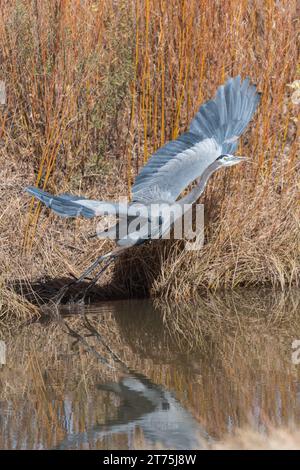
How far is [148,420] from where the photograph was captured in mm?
4309

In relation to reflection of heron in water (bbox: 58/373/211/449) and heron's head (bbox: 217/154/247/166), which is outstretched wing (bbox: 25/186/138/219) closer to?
heron's head (bbox: 217/154/247/166)

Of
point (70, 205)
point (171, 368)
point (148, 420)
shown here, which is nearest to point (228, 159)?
point (70, 205)

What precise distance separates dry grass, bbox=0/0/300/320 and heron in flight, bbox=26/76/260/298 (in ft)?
0.74

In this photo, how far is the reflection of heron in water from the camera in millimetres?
3998

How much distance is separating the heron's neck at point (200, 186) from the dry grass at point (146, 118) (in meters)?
0.40

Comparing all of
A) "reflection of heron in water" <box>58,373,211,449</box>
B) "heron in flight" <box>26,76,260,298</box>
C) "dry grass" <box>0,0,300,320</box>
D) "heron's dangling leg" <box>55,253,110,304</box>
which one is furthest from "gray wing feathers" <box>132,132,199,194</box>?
"reflection of heron in water" <box>58,373,211,449</box>

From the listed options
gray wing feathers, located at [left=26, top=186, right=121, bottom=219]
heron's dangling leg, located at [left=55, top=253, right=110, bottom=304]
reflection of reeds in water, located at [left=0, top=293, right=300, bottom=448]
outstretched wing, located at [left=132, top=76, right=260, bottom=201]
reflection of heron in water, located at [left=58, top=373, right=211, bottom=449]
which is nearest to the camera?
reflection of heron in water, located at [left=58, top=373, right=211, bottom=449]

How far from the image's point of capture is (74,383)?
4793 mm

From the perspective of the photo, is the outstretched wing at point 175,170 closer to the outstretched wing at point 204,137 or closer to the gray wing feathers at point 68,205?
the outstretched wing at point 204,137

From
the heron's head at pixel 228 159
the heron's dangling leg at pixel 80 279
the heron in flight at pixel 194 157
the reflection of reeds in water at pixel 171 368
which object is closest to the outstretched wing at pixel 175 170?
the heron in flight at pixel 194 157

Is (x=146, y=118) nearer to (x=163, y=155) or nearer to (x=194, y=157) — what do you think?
(x=163, y=155)

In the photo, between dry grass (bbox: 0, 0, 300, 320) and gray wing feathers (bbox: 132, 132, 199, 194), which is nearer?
gray wing feathers (bbox: 132, 132, 199, 194)

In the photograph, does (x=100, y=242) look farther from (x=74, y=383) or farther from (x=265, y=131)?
(x=74, y=383)

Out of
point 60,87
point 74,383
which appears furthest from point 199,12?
point 74,383
